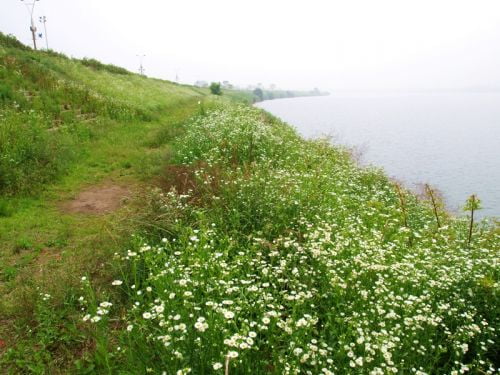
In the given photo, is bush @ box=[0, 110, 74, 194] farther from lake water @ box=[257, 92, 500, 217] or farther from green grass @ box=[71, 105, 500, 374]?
lake water @ box=[257, 92, 500, 217]

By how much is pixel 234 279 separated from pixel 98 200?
520cm

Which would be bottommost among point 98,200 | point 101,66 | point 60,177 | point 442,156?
point 442,156

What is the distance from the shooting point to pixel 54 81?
1524cm

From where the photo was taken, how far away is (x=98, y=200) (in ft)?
25.5

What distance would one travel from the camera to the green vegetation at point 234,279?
2859mm

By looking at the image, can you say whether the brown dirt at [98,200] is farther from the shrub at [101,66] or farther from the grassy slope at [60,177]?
the shrub at [101,66]

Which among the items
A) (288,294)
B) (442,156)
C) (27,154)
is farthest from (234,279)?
(442,156)

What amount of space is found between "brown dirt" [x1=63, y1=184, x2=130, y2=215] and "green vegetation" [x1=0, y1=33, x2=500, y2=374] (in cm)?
33

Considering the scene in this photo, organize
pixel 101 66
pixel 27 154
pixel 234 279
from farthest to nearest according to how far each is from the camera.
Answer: pixel 101 66 → pixel 27 154 → pixel 234 279

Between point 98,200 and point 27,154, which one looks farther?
point 27,154

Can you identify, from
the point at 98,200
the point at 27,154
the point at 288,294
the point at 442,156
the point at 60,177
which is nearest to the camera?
the point at 288,294

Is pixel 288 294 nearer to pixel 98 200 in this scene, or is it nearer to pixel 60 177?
pixel 98 200

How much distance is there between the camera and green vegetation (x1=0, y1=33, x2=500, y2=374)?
2859mm

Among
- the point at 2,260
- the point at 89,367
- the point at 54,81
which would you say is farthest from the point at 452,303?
the point at 54,81
